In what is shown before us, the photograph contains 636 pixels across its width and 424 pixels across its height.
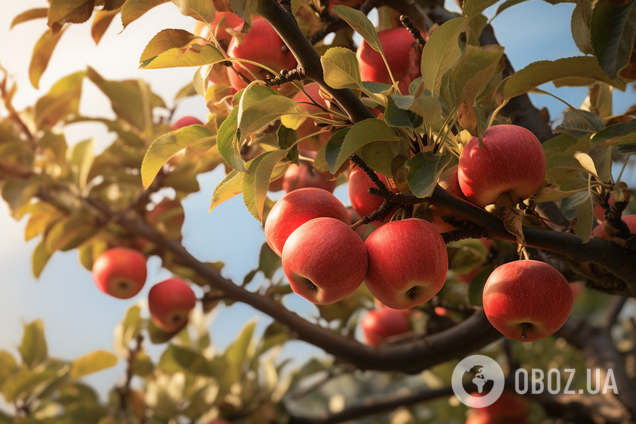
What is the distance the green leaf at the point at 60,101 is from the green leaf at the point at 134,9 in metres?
1.15

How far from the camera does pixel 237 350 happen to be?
6.61 ft

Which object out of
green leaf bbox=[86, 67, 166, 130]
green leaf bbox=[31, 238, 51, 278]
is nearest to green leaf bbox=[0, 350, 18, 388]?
green leaf bbox=[31, 238, 51, 278]

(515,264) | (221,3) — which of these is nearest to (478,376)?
(515,264)

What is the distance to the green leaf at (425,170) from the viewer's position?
0.57 meters

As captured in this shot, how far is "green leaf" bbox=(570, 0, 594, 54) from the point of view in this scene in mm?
811

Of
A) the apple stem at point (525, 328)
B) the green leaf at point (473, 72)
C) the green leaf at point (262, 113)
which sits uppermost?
the green leaf at point (473, 72)

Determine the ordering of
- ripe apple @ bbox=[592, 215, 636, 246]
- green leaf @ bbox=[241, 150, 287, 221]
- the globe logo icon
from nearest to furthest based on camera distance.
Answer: green leaf @ bbox=[241, 150, 287, 221]
ripe apple @ bbox=[592, 215, 636, 246]
the globe logo icon

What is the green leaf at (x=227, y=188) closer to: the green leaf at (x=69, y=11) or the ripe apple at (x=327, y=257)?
the ripe apple at (x=327, y=257)

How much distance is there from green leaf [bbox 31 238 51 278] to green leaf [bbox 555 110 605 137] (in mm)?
1662

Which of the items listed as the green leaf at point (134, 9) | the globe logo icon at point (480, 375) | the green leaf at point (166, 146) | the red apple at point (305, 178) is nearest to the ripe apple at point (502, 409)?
the globe logo icon at point (480, 375)

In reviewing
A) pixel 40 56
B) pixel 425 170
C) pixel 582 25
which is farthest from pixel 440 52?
pixel 40 56

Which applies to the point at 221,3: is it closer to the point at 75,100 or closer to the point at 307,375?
the point at 75,100

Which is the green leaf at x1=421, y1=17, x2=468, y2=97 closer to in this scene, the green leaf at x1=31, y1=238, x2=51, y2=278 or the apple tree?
the apple tree

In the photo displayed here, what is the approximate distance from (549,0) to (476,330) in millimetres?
751
